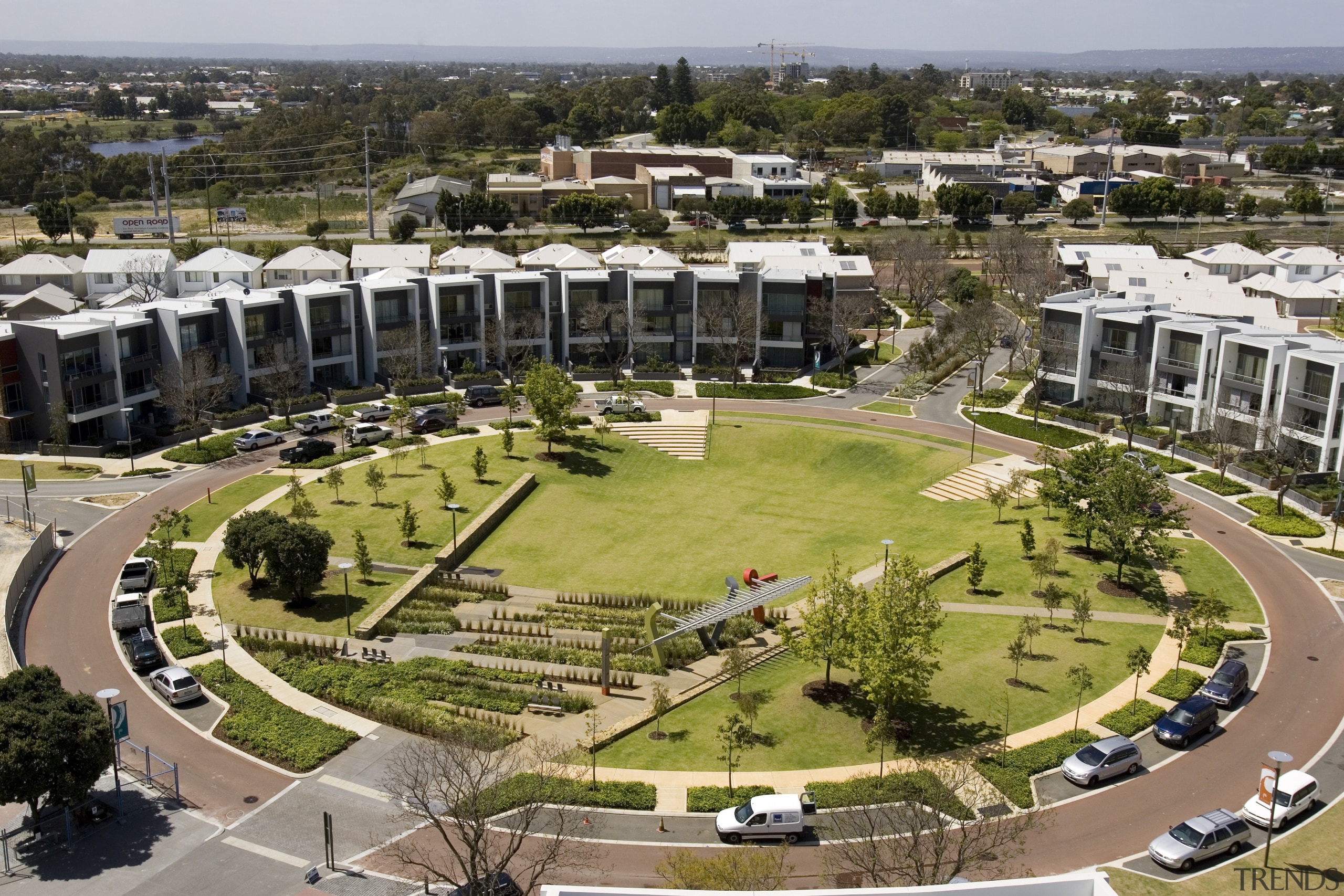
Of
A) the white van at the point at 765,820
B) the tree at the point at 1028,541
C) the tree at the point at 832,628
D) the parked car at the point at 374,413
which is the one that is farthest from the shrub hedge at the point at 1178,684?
the parked car at the point at 374,413

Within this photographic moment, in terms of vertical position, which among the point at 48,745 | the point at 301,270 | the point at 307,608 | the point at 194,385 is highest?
the point at 301,270

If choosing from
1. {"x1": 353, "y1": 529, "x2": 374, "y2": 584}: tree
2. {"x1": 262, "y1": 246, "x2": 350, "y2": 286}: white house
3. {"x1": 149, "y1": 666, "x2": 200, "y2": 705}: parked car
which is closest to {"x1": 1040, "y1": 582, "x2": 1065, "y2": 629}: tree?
{"x1": 353, "y1": 529, "x2": 374, "y2": 584}: tree

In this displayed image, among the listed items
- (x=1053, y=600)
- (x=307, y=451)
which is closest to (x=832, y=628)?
(x=1053, y=600)

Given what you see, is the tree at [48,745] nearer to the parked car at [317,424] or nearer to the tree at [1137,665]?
the tree at [1137,665]

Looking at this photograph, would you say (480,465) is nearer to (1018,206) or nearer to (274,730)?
(274,730)

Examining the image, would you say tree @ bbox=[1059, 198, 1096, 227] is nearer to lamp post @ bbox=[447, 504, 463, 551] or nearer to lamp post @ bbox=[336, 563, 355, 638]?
lamp post @ bbox=[447, 504, 463, 551]

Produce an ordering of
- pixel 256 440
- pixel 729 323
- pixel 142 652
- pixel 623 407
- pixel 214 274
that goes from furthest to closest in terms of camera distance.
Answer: pixel 214 274 < pixel 729 323 < pixel 623 407 < pixel 256 440 < pixel 142 652

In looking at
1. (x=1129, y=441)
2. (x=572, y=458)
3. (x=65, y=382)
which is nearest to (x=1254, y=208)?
(x=1129, y=441)
